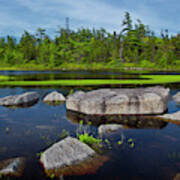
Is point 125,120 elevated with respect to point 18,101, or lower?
lower

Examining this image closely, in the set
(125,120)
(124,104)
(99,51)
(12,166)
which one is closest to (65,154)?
(12,166)

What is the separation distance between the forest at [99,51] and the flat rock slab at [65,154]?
94.0 metres

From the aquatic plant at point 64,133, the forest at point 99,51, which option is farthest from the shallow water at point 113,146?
the forest at point 99,51

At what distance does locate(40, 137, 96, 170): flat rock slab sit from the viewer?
7.16 meters

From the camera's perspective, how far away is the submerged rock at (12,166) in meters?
6.78

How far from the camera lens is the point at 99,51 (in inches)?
4503

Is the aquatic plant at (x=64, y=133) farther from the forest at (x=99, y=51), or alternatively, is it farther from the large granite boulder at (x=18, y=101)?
the forest at (x=99, y=51)

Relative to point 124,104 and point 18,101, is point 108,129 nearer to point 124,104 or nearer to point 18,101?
point 124,104

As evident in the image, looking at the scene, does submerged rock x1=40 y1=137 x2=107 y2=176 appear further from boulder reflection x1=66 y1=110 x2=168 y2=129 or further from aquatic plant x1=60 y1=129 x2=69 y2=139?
boulder reflection x1=66 y1=110 x2=168 y2=129

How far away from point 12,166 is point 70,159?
77.4 inches

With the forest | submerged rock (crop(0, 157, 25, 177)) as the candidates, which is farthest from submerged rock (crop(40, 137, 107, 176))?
the forest

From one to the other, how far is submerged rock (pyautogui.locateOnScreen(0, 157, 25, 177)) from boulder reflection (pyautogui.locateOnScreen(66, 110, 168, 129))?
557 cm

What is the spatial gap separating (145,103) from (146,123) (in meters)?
2.18

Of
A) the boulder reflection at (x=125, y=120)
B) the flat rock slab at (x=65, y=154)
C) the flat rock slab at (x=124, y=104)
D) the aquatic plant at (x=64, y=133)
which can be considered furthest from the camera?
the flat rock slab at (x=124, y=104)
